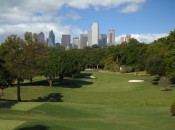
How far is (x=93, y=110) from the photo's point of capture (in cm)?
3978

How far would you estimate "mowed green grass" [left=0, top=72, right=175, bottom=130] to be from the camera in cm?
2719

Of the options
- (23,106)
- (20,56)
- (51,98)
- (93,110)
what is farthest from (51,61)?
(93,110)

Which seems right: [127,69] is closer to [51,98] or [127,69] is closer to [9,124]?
[51,98]

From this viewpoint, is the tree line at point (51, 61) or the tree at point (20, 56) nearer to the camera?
the tree at point (20, 56)

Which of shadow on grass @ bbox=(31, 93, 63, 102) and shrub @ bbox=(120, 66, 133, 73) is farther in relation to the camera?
shrub @ bbox=(120, 66, 133, 73)

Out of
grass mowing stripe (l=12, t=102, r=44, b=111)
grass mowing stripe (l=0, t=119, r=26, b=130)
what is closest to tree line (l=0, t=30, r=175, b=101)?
grass mowing stripe (l=12, t=102, r=44, b=111)

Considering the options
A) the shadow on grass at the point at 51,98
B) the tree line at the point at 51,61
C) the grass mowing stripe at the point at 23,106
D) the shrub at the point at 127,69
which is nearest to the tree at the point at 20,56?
the tree line at the point at 51,61

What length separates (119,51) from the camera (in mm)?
142750

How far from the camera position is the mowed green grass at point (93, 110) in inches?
1070

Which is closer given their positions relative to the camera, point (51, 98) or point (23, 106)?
point (23, 106)

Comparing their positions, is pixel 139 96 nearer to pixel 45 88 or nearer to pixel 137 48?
pixel 45 88

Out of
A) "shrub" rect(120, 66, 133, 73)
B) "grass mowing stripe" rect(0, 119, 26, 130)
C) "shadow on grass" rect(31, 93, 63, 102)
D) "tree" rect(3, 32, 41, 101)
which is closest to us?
"grass mowing stripe" rect(0, 119, 26, 130)

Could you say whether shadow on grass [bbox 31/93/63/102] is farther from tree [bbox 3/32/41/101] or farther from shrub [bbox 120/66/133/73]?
shrub [bbox 120/66/133/73]

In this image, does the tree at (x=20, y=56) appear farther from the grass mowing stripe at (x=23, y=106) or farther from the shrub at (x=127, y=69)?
the shrub at (x=127, y=69)
